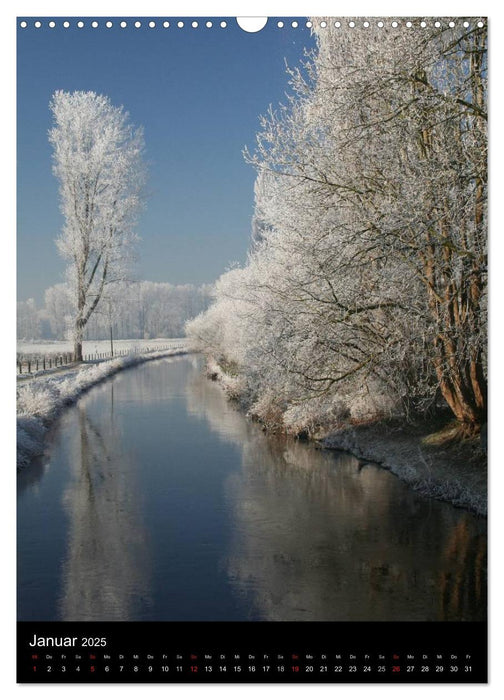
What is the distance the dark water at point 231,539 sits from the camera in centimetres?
555

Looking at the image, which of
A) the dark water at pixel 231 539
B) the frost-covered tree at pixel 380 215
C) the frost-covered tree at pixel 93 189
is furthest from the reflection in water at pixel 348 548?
the frost-covered tree at pixel 93 189

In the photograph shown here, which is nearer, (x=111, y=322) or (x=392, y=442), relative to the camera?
(x=392, y=442)

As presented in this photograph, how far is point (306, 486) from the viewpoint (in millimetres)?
9820

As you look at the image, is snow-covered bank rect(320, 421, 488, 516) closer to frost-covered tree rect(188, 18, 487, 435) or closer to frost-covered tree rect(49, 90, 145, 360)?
frost-covered tree rect(188, 18, 487, 435)

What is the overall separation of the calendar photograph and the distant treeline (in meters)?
0.09

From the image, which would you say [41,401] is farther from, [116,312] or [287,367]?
[287,367]

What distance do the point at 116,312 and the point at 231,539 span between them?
23.6 ft

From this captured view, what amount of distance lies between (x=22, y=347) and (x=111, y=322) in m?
8.03

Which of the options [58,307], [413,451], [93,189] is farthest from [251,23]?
[413,451]

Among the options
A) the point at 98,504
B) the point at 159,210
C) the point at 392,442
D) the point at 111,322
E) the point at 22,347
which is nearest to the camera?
the point at 22,347

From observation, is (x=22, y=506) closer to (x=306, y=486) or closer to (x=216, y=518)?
(x=216, y=518)

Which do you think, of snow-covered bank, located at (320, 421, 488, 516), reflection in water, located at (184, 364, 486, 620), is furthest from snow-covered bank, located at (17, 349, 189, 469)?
snow-covered bank, located at (320, 421, 488, 516)

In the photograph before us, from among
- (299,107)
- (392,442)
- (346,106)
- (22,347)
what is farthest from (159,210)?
(392,442)

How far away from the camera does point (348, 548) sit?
719cm
